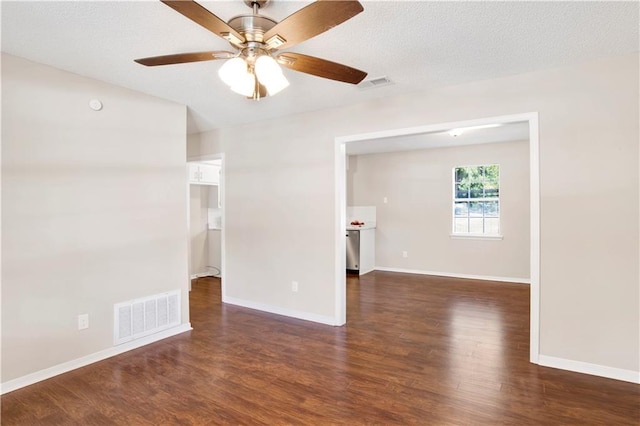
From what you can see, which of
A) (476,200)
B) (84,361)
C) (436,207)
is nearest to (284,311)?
(84,361)

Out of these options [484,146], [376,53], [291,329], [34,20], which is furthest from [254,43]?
[484,146]

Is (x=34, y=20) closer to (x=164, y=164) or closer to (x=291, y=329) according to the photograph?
(x=164, y=164)

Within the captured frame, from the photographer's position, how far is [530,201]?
2.80m

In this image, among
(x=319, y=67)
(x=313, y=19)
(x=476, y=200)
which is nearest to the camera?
(x=313, y=19)

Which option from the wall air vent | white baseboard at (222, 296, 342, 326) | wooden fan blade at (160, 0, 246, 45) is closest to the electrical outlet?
the wall air vent

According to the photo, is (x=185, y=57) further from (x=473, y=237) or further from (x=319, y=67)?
(x=473, y=237)

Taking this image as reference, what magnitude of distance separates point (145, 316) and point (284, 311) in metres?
1.55

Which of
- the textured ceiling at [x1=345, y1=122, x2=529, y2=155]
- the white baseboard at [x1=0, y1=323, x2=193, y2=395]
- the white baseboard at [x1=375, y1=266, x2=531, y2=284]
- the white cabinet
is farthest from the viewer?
the white cabinet

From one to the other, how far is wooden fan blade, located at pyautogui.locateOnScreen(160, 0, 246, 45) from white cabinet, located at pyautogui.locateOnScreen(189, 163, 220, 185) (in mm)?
4480

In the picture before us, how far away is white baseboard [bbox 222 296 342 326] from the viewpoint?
3.83 m

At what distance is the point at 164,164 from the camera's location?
3.51 meters

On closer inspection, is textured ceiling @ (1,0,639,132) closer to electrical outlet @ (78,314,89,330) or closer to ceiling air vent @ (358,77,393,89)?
ceiling air vent @ (358,77,393,89)

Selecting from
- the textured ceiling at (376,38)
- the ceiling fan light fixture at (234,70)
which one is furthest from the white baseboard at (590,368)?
the ceiling fan light fixture at (234,70)

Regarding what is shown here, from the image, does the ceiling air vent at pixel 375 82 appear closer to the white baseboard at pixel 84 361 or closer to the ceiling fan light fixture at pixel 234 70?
the ceiling fan light fixture at pixel 234 70
